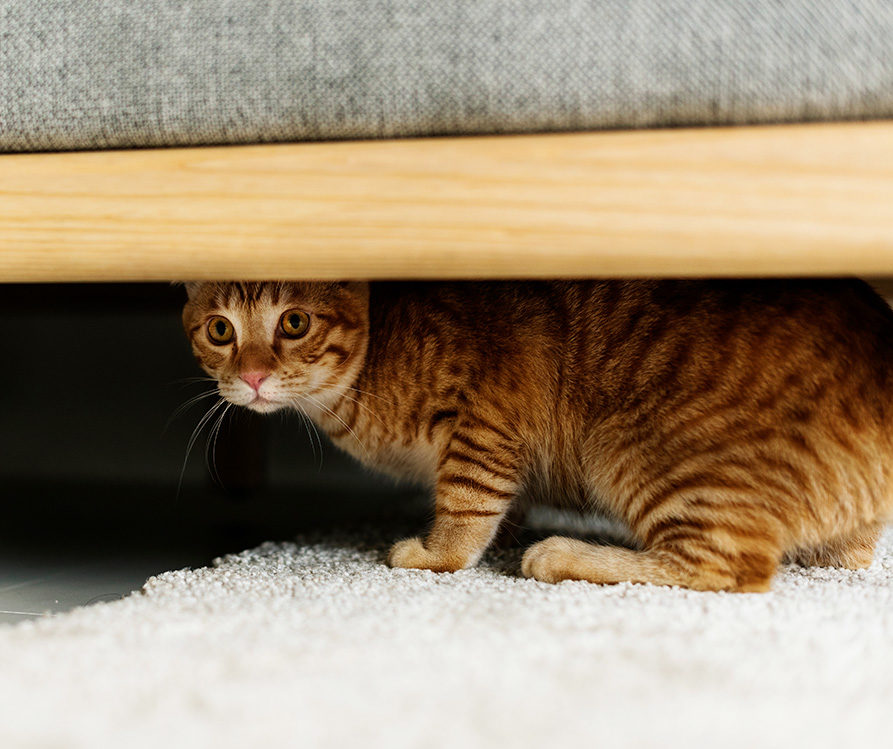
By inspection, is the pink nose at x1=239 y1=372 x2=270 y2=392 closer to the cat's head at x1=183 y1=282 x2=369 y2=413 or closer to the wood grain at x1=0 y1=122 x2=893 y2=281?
the cat's head at x1=183 y1=282 x2=369 y2=413

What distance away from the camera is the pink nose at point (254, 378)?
4.50 ft

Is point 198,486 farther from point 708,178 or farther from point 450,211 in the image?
point 708,178

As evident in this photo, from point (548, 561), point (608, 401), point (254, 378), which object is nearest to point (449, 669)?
point (548, 561)

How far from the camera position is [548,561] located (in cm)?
122

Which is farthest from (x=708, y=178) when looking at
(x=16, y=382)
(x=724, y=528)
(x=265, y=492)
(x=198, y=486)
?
(x=16, y=382)

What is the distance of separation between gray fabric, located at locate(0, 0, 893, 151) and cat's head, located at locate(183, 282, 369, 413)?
40 centimetres

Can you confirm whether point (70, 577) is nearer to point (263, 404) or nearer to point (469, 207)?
point (263, 404)

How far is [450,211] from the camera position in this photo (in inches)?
39.0

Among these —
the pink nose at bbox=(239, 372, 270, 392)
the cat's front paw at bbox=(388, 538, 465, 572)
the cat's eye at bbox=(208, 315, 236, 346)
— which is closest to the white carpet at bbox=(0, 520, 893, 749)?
the cat's front paw at bbox=(388, 538, 465, 572)

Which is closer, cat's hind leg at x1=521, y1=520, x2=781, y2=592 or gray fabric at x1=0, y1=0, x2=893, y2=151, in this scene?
gray fabric at x1=0, y1=0, x2=893, y2=151

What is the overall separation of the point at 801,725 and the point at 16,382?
2547 mm

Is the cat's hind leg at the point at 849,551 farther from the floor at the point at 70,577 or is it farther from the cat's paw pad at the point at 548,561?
the floor at the point at 70,577

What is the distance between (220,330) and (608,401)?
2.22ft

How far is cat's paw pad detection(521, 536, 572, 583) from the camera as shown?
3.97 feet
